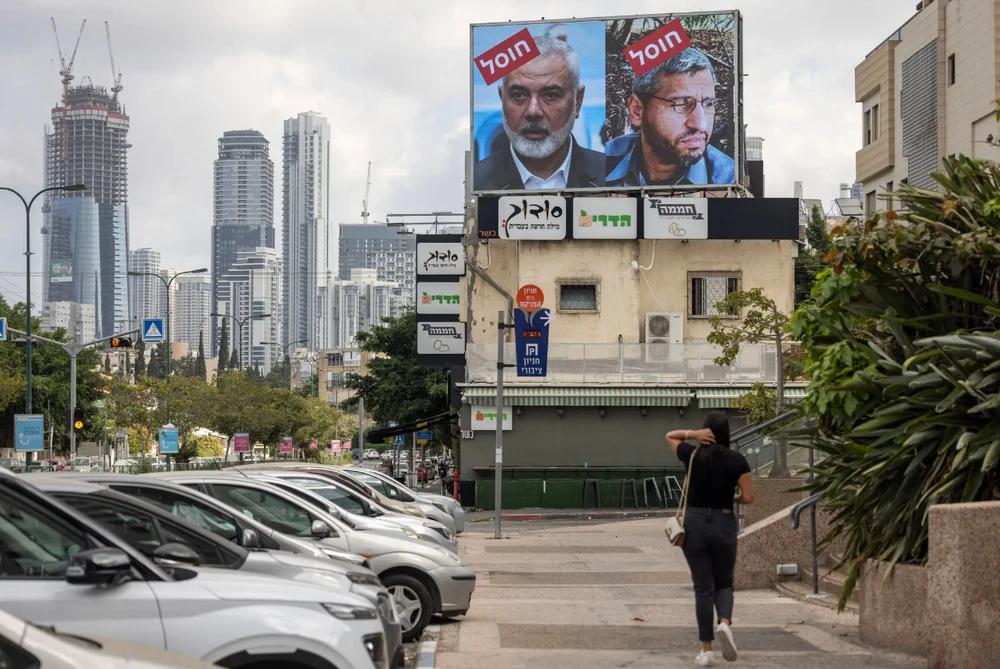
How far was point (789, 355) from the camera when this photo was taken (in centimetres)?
3061

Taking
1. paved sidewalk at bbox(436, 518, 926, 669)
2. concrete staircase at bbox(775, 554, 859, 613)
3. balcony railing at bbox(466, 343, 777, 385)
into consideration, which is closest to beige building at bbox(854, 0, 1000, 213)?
balcony railing at bbox(466, 343, 777, 385)

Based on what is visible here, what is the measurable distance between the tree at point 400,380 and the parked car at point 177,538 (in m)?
47.7

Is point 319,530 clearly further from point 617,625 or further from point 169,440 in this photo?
point 169,440

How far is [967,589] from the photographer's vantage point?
26.8ft

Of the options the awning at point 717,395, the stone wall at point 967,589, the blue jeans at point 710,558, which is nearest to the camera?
the stone wall at point 967,589

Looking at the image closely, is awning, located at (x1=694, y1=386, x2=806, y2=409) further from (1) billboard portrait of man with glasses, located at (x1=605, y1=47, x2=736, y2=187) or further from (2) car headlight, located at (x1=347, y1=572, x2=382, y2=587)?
(2) car headlight, located at (x1=347, y1=572, x2=382, y2=587)

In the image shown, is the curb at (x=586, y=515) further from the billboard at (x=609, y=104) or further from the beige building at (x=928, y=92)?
the billboard at (x=609, y=104)

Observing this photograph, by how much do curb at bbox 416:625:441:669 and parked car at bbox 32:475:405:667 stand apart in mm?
2098

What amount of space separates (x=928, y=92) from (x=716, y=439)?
2658 centimetres

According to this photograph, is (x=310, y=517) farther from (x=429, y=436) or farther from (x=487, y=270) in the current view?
(x=429, y=436)

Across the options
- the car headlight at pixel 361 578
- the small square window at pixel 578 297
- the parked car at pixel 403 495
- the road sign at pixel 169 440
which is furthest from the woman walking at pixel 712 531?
the road sign at pixel 169 440

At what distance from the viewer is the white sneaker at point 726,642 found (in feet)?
29.4

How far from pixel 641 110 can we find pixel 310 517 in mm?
31303

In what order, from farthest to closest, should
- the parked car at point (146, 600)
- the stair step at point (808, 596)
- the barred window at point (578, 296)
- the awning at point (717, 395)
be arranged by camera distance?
the barred window at point (578, 296) → the awning at point (717, 395) → the stair step at point (808, 596) → the parked car at point (146, 600)
